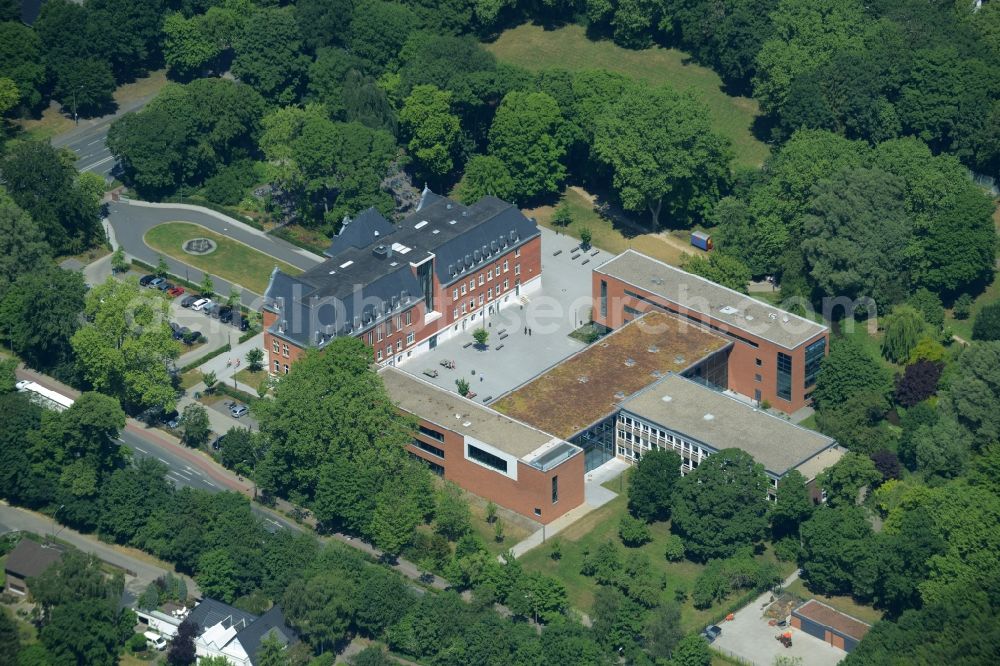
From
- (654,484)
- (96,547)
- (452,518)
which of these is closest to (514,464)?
(452,518)

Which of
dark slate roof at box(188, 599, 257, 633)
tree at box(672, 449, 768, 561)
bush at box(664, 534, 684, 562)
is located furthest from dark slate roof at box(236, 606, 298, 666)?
tree at box(672, 449, 768, 561)

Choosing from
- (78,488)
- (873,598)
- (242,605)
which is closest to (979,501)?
(873,598)

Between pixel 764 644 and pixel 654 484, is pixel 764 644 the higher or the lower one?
the lower one

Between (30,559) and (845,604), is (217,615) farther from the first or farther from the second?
(845,604)

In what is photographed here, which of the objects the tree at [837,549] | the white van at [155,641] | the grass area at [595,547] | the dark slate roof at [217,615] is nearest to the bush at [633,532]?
the grass area at [595,547]

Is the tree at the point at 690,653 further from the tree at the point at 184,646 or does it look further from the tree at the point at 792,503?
the tree at the point at 184,646

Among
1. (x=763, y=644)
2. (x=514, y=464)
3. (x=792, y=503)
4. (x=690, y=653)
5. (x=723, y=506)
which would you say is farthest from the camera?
(x=514, y=464)
